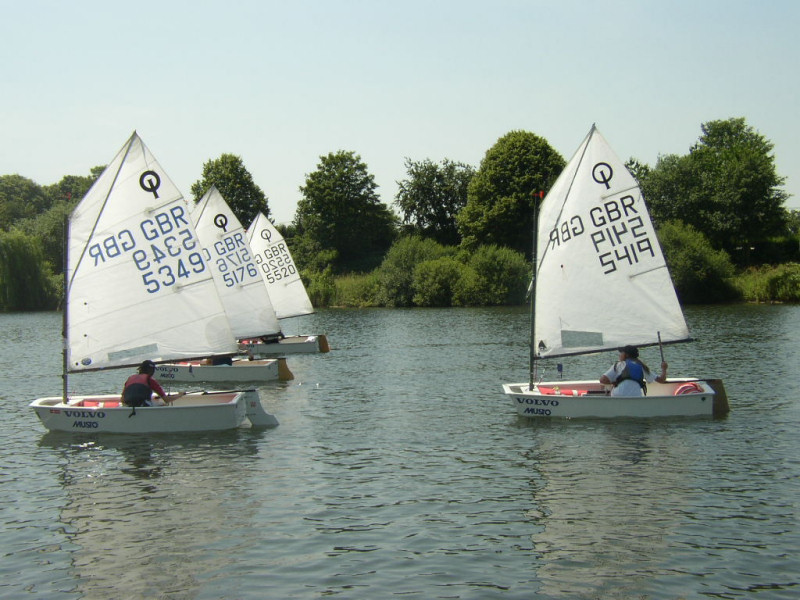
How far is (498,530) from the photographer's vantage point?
53.8 feet

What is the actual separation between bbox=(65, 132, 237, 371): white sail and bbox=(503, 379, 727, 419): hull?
10.2 m

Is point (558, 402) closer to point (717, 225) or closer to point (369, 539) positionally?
point (369, 539)

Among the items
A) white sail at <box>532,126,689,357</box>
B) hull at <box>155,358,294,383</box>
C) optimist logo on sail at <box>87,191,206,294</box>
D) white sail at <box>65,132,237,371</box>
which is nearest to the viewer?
white sail at <box>65,132,237,371</box>

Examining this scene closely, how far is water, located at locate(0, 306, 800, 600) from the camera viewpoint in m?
14.0

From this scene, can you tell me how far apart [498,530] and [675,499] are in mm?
4249

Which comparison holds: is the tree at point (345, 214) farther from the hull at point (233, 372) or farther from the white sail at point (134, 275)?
the white sail at point (134, 275)

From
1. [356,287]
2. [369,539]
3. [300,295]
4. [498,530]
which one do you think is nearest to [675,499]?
[498,530]

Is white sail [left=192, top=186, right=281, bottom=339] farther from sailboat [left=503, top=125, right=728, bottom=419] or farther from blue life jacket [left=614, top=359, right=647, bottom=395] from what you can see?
blue life jacket [left=614, top=359, right=647, bottom=395]

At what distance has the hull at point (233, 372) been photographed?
122 ft

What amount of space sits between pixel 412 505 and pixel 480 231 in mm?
87094

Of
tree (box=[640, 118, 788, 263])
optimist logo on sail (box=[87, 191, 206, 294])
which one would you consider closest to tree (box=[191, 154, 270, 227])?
tree (box=[640, 118, 788, 263])

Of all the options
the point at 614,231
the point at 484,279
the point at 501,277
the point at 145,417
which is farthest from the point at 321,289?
the point at 145,417

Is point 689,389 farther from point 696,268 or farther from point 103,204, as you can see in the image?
point 696,268

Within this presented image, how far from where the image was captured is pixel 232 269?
143 feet
